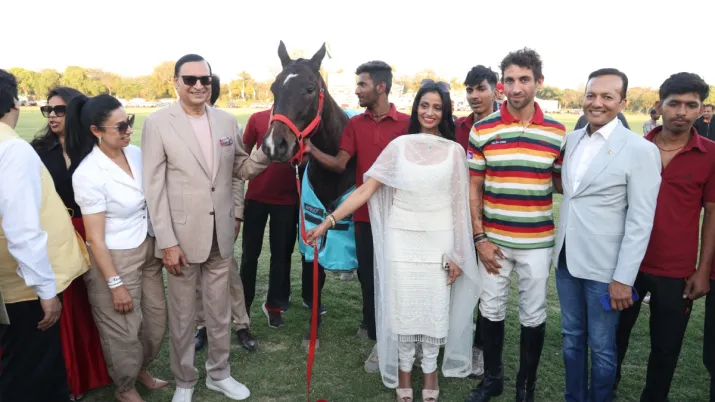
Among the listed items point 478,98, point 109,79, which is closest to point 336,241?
point 478,98

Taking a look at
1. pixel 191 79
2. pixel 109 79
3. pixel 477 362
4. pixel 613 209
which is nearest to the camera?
pixel 613 209

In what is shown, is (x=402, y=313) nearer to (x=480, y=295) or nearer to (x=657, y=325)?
(x=480, y=295)

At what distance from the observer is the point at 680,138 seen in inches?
121

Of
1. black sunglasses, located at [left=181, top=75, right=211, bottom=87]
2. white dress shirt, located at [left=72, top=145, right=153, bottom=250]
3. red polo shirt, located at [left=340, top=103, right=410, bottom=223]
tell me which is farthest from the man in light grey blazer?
white dress shirt, located at [left=72, top=145, right=153, bottom=250]

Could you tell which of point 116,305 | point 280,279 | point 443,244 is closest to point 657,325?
point 443,244

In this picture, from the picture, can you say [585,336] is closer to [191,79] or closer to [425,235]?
[425,235]

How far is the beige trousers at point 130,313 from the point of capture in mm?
3162

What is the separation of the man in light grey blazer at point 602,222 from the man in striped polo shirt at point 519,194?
13 centimetres

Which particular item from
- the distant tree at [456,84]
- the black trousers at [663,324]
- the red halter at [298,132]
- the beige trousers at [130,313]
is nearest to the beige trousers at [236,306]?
the beige trousers at [130,313]

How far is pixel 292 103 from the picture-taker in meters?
3.65

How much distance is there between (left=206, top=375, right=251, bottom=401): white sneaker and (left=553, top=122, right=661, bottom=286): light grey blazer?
2476 mm

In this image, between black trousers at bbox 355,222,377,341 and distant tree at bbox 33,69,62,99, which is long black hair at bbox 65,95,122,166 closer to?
black trousers at bbox 355,222,377,341

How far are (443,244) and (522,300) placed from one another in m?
0.68

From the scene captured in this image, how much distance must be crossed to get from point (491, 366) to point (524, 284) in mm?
713
